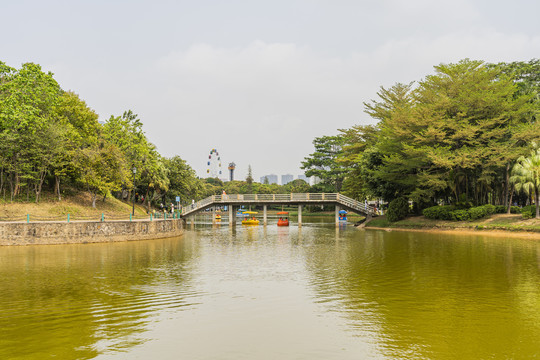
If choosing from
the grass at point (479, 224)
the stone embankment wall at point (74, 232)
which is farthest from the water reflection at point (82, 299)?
the grass at point (479, 224)

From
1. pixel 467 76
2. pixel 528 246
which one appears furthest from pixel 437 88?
pixel 528 246

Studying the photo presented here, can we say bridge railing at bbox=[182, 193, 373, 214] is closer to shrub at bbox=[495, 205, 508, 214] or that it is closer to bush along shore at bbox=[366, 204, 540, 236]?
bush along shore at bbox=[366, 204, 540, 236]

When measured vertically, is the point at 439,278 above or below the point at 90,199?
below

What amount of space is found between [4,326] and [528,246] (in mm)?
31198

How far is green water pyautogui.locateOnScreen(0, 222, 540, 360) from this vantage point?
28.5 feet

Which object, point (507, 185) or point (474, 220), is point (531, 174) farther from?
point (507, 185)

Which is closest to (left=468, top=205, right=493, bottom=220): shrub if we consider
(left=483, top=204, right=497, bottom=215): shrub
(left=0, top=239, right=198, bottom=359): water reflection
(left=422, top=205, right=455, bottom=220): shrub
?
(left=483, top=204, right=497, bottom=215): shrub

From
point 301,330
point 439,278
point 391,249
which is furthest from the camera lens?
point 391,249

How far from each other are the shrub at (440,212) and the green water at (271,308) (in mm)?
24987

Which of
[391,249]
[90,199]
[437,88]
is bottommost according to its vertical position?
[391,249]

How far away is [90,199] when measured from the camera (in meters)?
48.8

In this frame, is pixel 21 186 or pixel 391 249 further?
pixel 21 186

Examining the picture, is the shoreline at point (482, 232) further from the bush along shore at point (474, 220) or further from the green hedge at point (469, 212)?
the green hedge at point (469, 212)

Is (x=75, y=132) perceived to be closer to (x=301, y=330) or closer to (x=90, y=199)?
(x=90, y=199)
